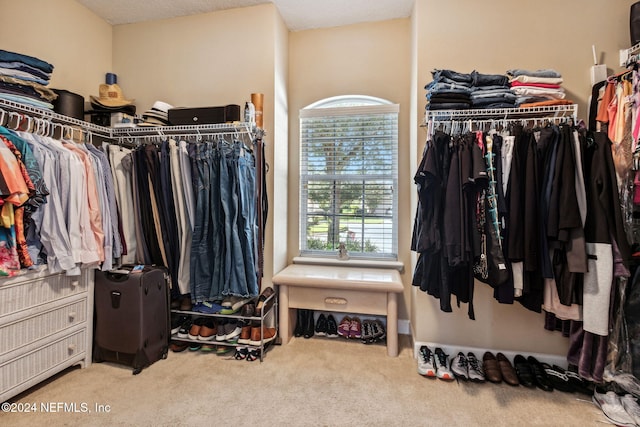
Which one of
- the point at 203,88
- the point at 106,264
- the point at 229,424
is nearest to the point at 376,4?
the point at 203,88

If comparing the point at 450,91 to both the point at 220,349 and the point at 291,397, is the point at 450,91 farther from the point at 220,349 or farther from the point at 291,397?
the point at 220,349

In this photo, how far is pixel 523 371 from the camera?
1.79m

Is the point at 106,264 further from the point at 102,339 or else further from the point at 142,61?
the point at 142,61

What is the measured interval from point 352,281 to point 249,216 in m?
0.90

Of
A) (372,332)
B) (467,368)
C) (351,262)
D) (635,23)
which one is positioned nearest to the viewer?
(635,23)

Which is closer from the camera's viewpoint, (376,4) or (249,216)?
(249,216)

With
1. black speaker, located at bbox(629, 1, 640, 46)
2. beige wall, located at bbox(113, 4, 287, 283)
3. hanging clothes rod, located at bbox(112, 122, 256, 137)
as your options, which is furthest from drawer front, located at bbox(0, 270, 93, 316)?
black speaker, located at bbox(629, 1, 640, 46)

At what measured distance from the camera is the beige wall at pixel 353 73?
2.54 m

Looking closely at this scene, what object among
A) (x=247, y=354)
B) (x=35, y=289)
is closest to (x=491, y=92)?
(x=247, y=354)

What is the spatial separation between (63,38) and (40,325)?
6.94 feet

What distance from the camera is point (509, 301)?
1.54 meters

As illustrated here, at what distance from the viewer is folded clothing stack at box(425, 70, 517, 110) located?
1746 mm

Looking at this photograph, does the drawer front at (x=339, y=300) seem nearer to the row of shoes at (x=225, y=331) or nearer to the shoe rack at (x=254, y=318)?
the shoe rack at (x=254, y=318)

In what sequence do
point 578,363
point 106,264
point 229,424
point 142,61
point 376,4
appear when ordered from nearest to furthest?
point 229,424 → point 578,363 → point 106,264 → point 376,4 → point 142,61
